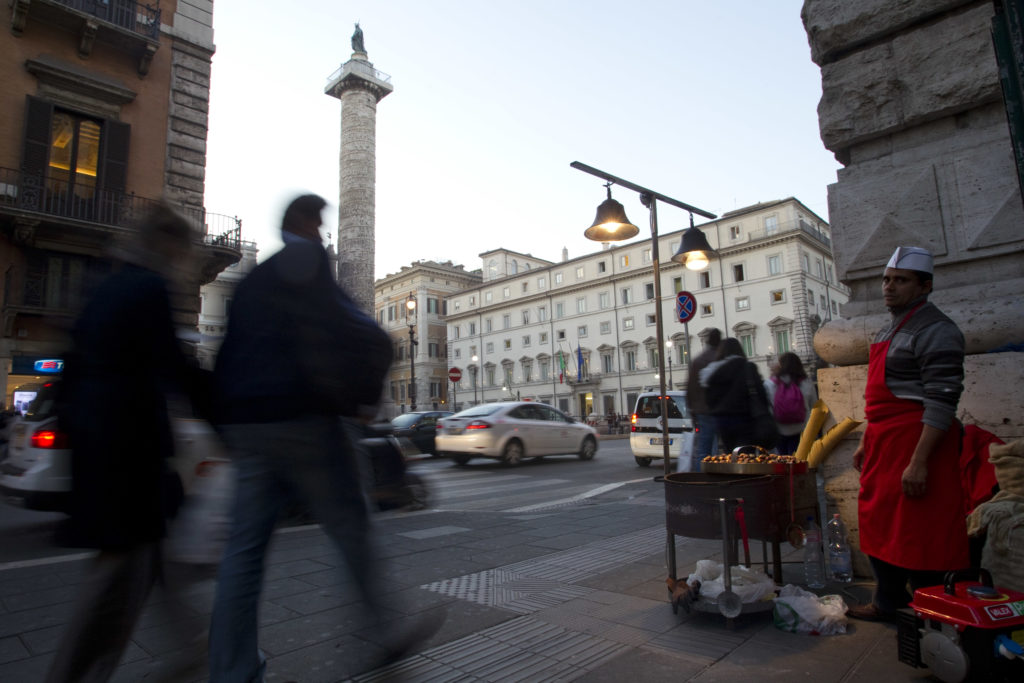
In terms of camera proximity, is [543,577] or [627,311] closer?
[543,577]

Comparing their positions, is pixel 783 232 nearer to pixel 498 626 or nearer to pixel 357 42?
pixel 357 42

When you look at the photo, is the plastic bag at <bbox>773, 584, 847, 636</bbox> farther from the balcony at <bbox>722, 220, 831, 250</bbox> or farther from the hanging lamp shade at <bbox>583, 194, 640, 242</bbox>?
the balcony at <bbox>722, 220, 831, 250</bbox>

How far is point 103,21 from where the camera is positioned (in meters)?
15.6

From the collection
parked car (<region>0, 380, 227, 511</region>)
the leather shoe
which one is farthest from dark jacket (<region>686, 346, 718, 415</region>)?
parked car (<region>0, 380, 227, 511</region>)

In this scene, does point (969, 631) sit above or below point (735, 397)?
below

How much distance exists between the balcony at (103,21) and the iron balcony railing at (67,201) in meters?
3.54

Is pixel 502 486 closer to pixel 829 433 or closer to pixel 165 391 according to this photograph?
pixel 829 433

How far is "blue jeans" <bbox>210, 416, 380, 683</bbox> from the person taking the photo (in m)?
2.04

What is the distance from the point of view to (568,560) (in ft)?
15.6

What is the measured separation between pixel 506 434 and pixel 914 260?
1171 centimetres

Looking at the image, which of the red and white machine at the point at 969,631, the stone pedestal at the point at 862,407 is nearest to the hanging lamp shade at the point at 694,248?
A: the stone pedestal at the point at 862,407

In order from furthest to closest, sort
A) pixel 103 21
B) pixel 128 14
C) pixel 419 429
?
pixel 419 429, pixel 128 14, pixel 103 21

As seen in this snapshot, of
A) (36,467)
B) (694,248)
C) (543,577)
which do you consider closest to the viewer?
(543,577)

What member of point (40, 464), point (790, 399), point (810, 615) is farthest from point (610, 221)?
point (40, 464)
